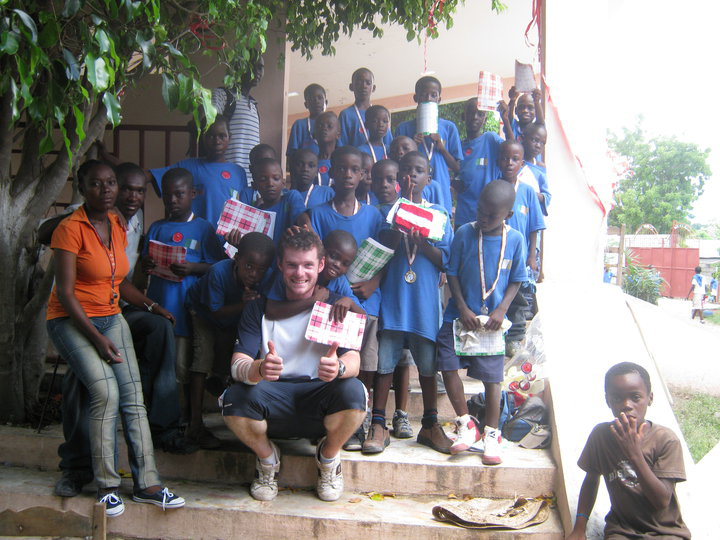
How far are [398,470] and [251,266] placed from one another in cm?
138

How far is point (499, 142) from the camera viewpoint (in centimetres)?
511

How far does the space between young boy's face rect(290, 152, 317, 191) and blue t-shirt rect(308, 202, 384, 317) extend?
551 millimetres

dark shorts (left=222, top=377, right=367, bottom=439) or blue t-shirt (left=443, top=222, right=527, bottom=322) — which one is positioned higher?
blue t-shirt (left=443, top=222, right=527, bottom=322)

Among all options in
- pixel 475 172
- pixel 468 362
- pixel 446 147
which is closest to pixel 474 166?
pixel 475 172

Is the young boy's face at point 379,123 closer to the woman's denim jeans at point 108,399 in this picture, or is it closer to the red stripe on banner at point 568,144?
the red stripe on banner at point 568,144

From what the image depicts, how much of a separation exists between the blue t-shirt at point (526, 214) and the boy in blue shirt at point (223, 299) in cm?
189

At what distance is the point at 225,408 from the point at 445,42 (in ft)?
22.3

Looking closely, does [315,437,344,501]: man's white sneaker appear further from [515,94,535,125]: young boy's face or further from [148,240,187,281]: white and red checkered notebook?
[515,94,535,125]: young boy's face

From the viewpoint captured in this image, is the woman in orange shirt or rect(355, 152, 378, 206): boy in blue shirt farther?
rect(355, 152, 378, 206): boy in blue shirt

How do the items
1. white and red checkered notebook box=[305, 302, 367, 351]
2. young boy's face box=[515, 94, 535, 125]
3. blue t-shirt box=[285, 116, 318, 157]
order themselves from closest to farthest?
white and red checkered notebook box=[305, 302, 367, 351] → young boy's face box=[515, 94, 535, 125] → blue t-shirt box=[285, 116, 318, 157]

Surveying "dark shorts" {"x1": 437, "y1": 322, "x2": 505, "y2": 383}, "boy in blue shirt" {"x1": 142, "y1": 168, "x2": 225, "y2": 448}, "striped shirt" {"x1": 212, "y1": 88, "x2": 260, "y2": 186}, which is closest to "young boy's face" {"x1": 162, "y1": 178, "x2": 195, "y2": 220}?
"boy in blue shirt" {"x1": 142, "y1": 168, "x2": 225, "y2": 448}

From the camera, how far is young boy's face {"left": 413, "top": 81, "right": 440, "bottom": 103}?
4918mm

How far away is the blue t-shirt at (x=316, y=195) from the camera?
443 cm

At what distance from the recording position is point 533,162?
5.12 m
